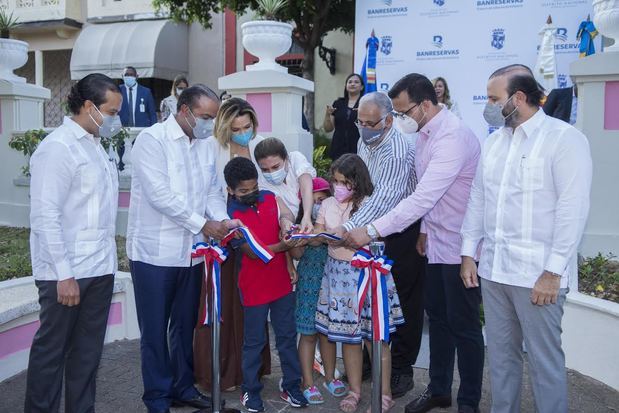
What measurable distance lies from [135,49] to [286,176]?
1425 centimetres

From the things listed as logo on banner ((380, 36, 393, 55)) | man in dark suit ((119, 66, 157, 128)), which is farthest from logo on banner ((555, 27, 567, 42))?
man in dark suit ((119, 66, 157, 128))

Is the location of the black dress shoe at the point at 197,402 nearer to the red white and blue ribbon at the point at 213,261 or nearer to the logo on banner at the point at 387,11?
the red white and blue ribbon at the point at 213,261

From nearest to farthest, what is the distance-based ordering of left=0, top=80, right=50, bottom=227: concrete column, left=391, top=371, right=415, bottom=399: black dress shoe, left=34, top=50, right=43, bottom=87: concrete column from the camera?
left=391, top=371, right=415, bottom=399: black dress shoe → left=0, top=80, right=50, bottom=227: concrete column → left=34, top=50, right=43, bottom=87: concrete column

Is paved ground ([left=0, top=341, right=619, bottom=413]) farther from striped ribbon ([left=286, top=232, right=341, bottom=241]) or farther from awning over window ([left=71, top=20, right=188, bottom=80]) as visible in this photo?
awning over window ([left=71, top=20, right=188, bottom=80])

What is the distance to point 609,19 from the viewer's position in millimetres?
6016

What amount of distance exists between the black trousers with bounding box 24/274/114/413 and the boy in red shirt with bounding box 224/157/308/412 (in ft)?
2.94

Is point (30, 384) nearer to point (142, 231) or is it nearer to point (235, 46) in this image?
point (142, 231)

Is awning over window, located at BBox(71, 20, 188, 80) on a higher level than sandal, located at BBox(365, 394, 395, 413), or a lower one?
higher

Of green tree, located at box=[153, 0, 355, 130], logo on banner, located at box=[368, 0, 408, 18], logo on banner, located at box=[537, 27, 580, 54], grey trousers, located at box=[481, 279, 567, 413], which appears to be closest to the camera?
grey trousers, located at box=[481, 279, 567, 413]

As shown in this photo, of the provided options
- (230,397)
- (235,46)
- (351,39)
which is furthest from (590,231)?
(235,46)

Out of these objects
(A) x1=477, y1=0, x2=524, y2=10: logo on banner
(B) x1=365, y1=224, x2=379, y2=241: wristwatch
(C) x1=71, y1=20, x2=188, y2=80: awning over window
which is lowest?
(B) x1=365, y1=224, x2=379, y2=241: wristwatch

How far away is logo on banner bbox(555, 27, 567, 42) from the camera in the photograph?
9.59 m

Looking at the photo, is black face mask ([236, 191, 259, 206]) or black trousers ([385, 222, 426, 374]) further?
black trousers ([385, 222, 426, 374])

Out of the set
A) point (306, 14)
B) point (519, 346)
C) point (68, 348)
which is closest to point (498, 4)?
point (306, 14)
